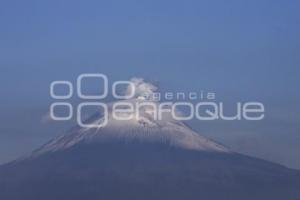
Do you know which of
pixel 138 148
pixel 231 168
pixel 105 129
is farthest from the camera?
pixel 105 129

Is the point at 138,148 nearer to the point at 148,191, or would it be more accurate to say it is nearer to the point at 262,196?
the point at 148,191

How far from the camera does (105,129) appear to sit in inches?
2288

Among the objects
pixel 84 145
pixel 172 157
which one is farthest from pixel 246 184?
pixel 84 145

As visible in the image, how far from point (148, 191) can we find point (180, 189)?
1.71 m

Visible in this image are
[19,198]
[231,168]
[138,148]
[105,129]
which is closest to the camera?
[19,198]

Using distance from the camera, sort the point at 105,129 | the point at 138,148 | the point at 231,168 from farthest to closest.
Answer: the point at 105,129, the point at 138,148, the point at 231,168

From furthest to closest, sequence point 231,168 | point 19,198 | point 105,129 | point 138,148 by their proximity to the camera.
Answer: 1. point 105,129
2. point 138,148
3. point 231,168
4. point 19,198

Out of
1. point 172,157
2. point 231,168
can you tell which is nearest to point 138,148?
point 172,157

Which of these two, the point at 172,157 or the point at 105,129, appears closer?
the point at 172,157

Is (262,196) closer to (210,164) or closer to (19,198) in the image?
(210,164)

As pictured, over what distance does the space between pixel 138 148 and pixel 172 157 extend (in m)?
2.57

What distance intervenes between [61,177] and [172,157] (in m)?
5.18

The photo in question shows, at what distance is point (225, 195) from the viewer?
50.2m

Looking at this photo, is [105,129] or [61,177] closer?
[61,177]
